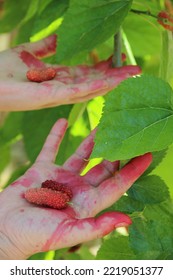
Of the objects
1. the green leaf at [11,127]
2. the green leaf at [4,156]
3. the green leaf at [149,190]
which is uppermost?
the green leaf at [149,190]

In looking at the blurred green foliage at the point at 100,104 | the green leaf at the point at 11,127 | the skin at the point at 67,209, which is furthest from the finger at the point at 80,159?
the green leaf at the point at 11,127

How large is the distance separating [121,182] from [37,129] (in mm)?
462

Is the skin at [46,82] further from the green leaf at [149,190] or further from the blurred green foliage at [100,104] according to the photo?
the green leaf at [149,190]

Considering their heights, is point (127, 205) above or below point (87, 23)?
below

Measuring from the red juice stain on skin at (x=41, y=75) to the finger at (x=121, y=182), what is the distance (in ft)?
0.93

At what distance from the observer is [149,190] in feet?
3.14

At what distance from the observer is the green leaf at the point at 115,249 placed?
0.91 metres

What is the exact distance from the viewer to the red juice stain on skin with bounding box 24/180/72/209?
3.18 ft

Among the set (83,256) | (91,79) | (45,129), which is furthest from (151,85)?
(83,256)

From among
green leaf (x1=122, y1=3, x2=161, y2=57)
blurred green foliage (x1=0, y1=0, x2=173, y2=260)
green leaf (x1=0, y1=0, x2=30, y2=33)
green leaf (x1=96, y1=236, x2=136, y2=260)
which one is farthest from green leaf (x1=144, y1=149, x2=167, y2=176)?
green leaf (x1=0, y1=0, x2=30, y2=33)

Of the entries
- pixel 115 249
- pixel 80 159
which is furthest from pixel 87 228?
pixel 80 159

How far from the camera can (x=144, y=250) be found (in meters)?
0.82

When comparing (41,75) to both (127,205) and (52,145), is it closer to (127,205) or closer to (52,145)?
(52,145)

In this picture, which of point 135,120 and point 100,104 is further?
point 100,104
